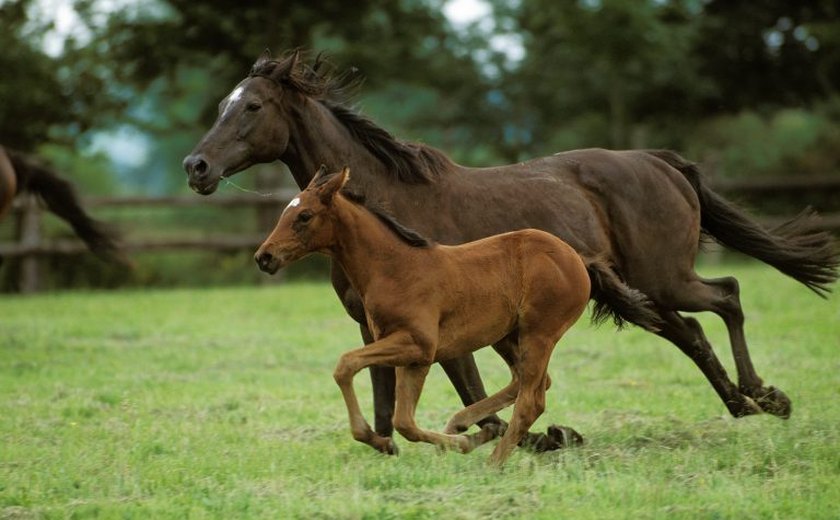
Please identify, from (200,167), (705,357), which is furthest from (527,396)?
(200,167)

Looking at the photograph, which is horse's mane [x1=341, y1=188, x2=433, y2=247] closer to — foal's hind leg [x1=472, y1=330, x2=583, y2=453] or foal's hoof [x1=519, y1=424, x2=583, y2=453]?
foal's hind leg [x1=472, y1=330, x2=583, y2=453]

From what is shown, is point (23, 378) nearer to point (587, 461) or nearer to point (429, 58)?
point (587, 461)

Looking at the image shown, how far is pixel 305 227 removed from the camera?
18.6ft

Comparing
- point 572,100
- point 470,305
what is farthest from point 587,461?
point 572,100

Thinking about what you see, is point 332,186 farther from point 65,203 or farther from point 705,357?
point 65,203

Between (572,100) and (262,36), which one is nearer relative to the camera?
(262,36)

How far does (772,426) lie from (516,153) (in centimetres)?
2122

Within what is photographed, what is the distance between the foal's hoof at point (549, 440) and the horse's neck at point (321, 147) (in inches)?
63.2

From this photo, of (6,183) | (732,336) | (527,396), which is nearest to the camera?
(527,396)

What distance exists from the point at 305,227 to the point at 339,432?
194 centimetres

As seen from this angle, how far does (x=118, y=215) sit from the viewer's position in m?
24.4

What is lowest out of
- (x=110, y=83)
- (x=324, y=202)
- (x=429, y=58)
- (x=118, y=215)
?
(x=324, y=202)

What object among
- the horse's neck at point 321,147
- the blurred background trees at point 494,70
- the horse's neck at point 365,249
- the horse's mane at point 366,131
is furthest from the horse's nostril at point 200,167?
the blurred background trees at point 494,70

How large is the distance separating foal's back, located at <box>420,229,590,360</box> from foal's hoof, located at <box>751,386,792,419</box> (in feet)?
6.04
